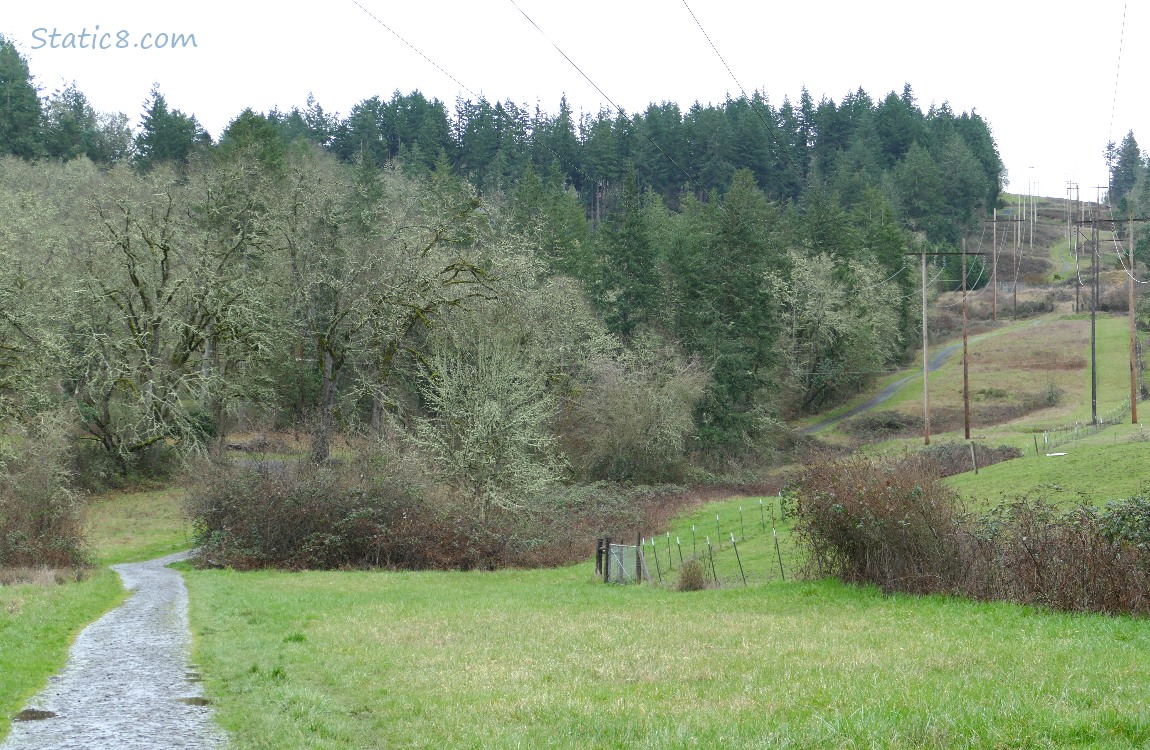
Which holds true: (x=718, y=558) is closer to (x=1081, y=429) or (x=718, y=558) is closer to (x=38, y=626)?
(x=38, y=626)

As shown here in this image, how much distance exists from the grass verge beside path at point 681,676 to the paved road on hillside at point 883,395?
5748 cm

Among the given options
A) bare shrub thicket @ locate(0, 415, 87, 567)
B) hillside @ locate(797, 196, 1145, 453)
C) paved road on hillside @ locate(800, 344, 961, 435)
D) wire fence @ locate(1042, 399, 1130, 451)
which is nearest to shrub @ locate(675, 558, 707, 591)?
bare shrub thicket @ locate(0, 415, 87, 567)

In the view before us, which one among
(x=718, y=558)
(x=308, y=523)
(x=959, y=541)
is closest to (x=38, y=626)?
(x=959, y=541)

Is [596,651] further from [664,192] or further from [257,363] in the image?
[664,192]

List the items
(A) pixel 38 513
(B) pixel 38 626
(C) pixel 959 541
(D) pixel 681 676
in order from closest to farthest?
(D) pixel 681 676 → (B) pixel 38 626 → (C) pixel 959 541 → (A) pixel 38 513

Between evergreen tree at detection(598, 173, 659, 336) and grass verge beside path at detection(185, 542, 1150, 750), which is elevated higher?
evergreen tree at detection(598, 173, 659, 336)

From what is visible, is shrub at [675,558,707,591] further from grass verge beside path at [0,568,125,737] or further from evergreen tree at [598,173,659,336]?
evergreen tree at [598,173,659,336]

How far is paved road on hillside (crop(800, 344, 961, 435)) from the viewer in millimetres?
76494

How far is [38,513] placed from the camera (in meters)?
30.4

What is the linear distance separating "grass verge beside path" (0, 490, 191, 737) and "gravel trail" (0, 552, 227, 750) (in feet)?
0.83

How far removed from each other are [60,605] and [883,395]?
7427 centimetres

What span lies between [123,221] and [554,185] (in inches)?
1885

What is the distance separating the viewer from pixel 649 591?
82.6 feet

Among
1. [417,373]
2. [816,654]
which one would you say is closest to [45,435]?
[417,373]
